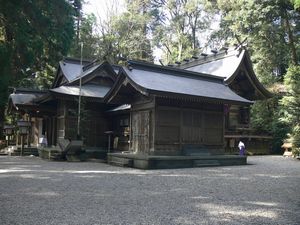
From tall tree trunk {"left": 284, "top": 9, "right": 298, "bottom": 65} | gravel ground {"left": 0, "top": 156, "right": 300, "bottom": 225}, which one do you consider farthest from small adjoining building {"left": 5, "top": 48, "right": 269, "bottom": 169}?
tall tree trunk {"left": 284, "top": 9, "right": 298, "bottom": 65}

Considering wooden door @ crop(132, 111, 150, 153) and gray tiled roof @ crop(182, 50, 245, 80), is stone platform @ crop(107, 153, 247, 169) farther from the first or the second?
gray tiled roof @ crop(182, 50, 245, 80)

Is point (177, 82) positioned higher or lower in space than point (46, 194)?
higher

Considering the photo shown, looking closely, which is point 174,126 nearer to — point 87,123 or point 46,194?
point 87,123

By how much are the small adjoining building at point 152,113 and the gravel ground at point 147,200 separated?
4115mm

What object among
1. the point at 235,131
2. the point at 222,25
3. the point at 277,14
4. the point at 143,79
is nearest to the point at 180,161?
the point at 143,79

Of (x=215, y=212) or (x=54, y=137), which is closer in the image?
(x=215, y=212)

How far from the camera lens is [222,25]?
1453 inches

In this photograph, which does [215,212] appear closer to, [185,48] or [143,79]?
[143,79]

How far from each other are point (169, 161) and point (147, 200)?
260 inches

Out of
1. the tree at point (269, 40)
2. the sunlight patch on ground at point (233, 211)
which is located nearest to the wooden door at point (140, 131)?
the sunlight patch on ground at point (233, 211)

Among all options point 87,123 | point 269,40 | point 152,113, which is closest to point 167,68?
point 152,113

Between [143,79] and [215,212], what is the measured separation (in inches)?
387

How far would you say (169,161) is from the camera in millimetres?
13430

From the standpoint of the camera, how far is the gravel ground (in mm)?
5391
